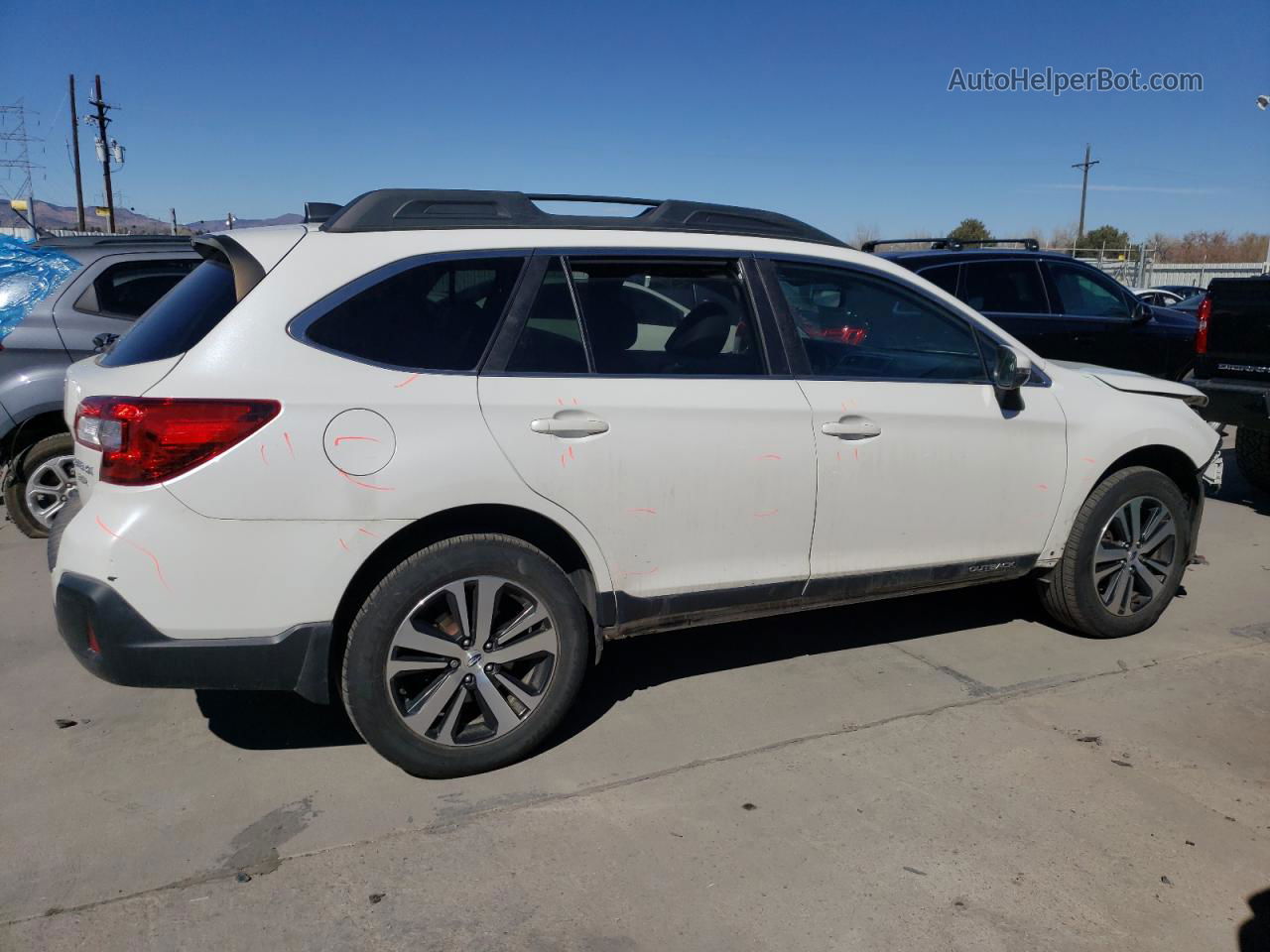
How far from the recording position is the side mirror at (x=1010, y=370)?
4.12 m

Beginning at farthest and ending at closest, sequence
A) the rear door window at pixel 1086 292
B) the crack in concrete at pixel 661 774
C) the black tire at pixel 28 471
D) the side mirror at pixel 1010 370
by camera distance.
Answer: the rear door window at pixel 1086 292 → the black tire at pixel 28 471 → the side mirror at pixel 1010 370 → the crack in concrete at pixel 661 774

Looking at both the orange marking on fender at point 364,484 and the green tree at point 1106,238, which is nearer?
the orange marking on fender at point 364,484

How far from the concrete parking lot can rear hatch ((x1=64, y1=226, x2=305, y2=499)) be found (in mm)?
1126

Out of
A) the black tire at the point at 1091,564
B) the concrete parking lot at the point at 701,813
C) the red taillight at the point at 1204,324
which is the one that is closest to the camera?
the concrete parking lot at the point at 701,813

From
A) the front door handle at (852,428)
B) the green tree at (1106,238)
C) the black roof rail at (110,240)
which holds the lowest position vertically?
the front door handle at (852,428)

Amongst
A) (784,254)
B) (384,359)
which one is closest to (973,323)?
(784,254)

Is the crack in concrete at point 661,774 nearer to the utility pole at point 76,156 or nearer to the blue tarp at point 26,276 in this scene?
the blue tarp at point 26,276

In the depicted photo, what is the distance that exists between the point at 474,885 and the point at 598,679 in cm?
152

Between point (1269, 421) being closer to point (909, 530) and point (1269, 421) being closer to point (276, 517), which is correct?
point (909, 530)

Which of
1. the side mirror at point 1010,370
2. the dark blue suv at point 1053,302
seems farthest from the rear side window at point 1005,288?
the side mirror at point 1010,370

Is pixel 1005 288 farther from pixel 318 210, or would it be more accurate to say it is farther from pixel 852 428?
pixel 318 210

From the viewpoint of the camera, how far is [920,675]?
14.2ft

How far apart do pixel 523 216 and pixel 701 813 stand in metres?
2.14

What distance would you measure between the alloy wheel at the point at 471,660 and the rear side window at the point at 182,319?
1.11m
